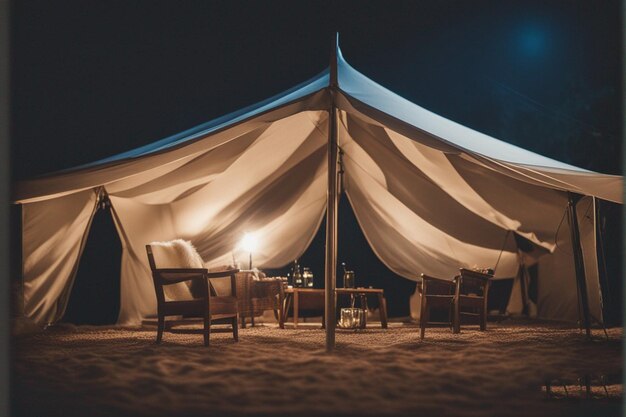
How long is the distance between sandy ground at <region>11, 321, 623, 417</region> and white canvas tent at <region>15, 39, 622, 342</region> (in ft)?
3.15

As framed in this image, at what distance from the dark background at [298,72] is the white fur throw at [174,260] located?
1272 millimetres

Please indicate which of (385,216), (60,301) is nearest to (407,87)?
(385,216)

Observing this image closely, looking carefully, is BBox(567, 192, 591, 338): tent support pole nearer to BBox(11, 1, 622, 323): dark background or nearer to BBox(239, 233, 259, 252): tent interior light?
BBox(11, 1, 622, 323): dark background

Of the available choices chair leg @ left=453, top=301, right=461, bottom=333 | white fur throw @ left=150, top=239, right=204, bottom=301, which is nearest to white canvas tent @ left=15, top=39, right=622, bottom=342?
white fur throw @ left=150, top=239, right=204, bottom=301

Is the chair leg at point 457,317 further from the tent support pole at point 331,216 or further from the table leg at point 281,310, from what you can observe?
the table leg at point 281,310

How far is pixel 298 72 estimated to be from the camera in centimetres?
1167

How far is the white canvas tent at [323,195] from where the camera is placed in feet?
17.5

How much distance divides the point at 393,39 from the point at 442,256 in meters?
4.28

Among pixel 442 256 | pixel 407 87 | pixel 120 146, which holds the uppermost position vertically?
pixel 407 87

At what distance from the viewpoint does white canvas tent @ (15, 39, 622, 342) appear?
17.5ft

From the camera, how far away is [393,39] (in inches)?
438

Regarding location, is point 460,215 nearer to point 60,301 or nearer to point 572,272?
point 572,272

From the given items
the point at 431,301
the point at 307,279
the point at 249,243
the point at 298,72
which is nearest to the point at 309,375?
the point at 431,301

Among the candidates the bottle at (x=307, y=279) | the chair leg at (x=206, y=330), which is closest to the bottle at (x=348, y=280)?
the bottle at (x=307, y=279)
